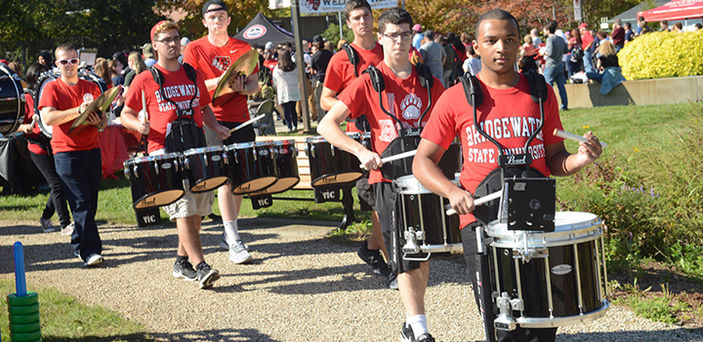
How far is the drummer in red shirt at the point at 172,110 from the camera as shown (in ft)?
21.9

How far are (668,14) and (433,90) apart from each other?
27947mm

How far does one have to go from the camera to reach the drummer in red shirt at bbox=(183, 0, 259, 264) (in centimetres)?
738

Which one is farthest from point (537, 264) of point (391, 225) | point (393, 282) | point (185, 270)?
point (185, 270)

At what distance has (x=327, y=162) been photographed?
665cm

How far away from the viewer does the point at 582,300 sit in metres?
3.46

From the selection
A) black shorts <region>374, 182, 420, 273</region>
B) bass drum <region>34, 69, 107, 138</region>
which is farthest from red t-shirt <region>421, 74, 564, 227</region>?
bass drum <region>34, 69, 107, 138</region>

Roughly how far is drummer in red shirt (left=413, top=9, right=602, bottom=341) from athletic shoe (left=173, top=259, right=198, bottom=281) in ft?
11.2

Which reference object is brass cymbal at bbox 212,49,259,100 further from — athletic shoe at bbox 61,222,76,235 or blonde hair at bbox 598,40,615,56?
blonde hair at bbox 598,40,615,56

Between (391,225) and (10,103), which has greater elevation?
(10,103)

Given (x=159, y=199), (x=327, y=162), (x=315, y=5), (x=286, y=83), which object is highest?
(x=315, y=5)

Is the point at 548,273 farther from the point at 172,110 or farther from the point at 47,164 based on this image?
the point at 47,164

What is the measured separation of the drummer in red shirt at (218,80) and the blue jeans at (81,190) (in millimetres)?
1244

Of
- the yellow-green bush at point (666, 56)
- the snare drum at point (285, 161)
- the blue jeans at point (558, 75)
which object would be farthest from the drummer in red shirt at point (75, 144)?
the yellow-green bush at point (666, 56)

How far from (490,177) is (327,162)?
9.64 feet
